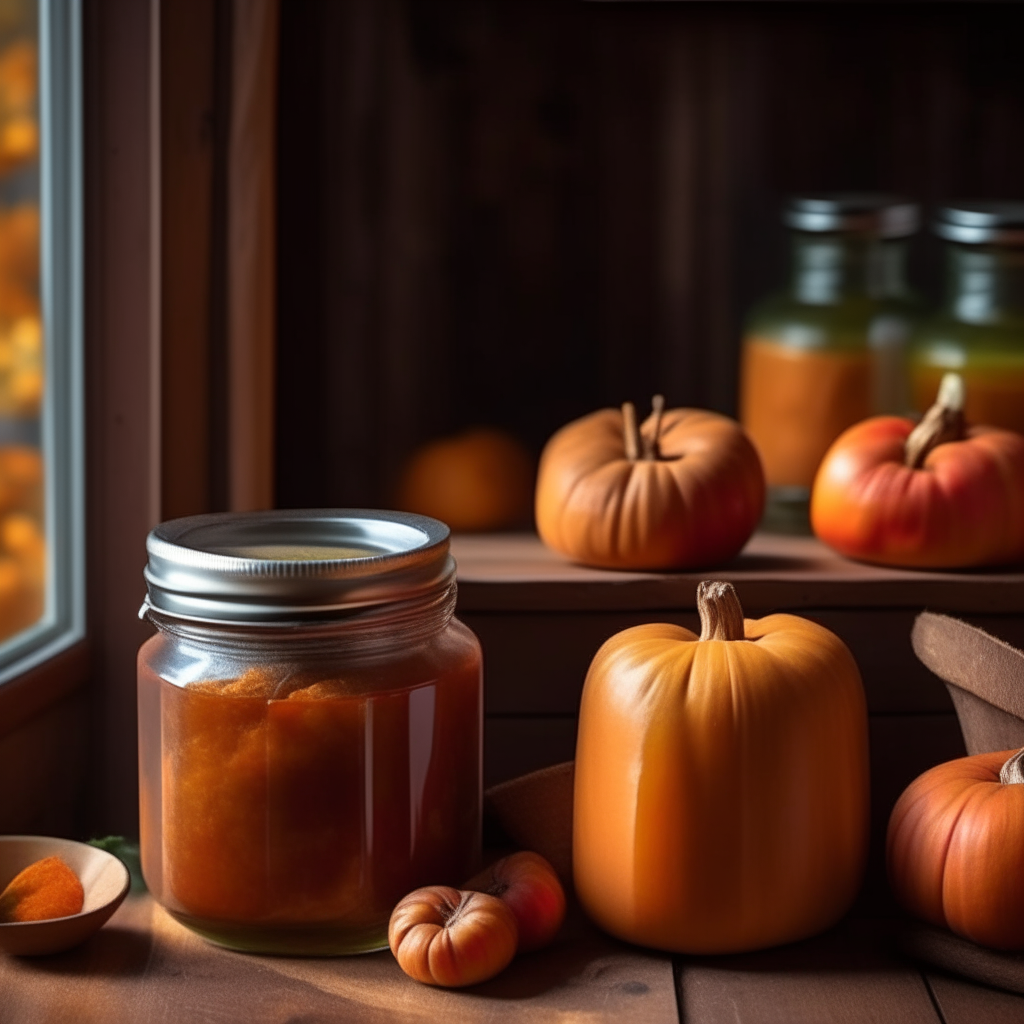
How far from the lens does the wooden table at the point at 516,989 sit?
85 centimetres

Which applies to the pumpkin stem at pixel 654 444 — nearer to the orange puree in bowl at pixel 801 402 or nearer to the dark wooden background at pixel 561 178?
the orange puree in bowl at pixel 801 402

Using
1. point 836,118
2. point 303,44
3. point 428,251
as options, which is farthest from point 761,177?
point 303,44

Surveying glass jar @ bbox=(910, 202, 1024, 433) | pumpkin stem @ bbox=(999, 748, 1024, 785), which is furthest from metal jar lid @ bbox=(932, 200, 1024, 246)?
pumpkin stem @ bbox=(999, 748, 1024, 785)

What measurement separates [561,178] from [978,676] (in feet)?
2.54

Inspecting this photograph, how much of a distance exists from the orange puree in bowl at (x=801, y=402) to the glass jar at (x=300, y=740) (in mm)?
554

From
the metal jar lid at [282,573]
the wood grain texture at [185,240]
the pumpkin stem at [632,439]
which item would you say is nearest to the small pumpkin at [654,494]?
the pumpkin stem at [632,439]

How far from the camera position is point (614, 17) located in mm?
1534

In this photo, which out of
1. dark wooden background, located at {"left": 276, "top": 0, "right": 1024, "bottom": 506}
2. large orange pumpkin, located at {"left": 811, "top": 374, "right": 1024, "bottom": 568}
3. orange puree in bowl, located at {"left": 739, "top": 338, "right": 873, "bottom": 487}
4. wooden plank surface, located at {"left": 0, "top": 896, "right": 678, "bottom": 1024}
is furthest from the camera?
dark wooden background, located at {"left": 276, "top": 0, "right": 1024, "bottom": 506}

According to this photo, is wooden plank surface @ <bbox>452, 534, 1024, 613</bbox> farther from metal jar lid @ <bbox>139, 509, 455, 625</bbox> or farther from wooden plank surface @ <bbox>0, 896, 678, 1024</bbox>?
wooden plank surface @ <bbox>0, 896, 678, 1024</bbox>

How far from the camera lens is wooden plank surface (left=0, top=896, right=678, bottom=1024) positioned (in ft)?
2.78

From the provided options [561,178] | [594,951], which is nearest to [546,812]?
[594,951]

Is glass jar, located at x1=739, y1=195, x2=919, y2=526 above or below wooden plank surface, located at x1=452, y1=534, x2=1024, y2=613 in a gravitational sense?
above

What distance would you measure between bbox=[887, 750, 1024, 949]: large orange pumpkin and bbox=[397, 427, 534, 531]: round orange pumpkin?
0.62 m

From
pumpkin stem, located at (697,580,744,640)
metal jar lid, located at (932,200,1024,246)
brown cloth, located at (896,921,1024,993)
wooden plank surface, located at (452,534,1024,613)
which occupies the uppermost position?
metal jar lid, located at (932,200,1024,246)
